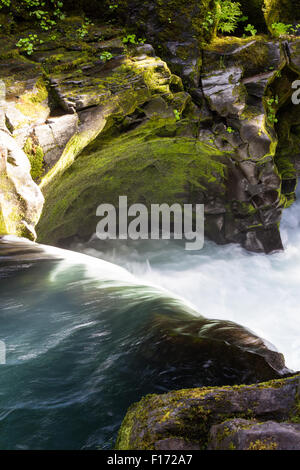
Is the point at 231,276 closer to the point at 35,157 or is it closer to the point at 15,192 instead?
the point at 35,157

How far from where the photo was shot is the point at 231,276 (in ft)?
28.5

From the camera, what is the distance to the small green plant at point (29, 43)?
5.79m

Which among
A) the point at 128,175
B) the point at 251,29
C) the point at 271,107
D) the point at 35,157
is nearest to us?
the point at 35,157

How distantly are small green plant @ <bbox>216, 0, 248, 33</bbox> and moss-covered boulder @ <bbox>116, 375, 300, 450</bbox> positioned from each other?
7.34 m

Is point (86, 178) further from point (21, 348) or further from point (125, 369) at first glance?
point (125, 369)

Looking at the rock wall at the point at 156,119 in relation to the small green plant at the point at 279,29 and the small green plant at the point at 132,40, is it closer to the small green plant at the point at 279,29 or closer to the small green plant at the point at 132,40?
the small green plant at the point at 132,40

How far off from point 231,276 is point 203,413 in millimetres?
7330

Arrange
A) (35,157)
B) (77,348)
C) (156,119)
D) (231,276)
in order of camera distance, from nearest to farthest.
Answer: (77,348) → (35,157) → (156,119) → (231,276)

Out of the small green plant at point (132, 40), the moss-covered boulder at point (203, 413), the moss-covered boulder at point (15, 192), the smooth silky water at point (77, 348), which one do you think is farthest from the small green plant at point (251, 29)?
the moss-covered boulder at point (203, 413)

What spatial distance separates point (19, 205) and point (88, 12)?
4432mm

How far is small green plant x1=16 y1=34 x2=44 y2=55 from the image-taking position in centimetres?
579

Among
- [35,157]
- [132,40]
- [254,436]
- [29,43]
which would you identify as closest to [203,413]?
[254,436]

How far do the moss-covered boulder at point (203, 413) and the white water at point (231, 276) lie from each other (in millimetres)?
4934
